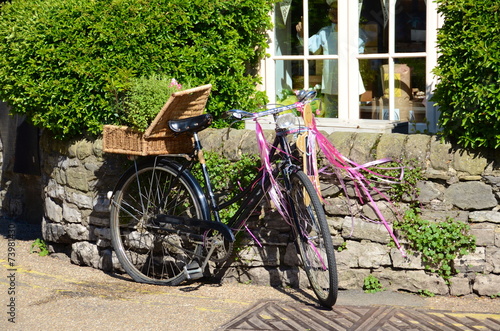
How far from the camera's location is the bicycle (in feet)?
15.5

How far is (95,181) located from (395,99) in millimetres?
2701

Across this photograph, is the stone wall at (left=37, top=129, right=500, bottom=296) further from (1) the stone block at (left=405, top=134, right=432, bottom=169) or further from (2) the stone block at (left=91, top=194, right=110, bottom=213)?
(2) the stone block at (left=91, top=194, right=110, bottom=213)

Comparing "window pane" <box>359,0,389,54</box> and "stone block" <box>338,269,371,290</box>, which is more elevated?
"window pane" <box>359,0,389,54</box>

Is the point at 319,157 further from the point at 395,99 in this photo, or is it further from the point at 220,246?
the point at 395,99

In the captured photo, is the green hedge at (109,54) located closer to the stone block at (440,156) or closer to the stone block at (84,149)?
the stone block at (84,149)

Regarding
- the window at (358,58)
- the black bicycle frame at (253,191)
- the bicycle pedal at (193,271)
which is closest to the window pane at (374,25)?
the window at (358,58)

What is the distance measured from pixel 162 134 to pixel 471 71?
225 cm

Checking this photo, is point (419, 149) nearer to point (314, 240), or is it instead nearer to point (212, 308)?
point (314, 240)

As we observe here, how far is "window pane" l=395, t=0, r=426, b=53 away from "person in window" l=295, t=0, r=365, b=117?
0.39m

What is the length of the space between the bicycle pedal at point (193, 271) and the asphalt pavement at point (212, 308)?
140 millimetres

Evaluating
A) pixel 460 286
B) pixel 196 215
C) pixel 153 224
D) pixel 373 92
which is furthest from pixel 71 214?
pixel 460 286

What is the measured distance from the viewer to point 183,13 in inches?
229

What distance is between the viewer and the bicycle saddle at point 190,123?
5.09 metres

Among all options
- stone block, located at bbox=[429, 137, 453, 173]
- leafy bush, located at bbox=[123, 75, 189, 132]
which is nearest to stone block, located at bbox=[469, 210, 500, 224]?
stone block, located at bbox=[429, 137, 453, 173]
